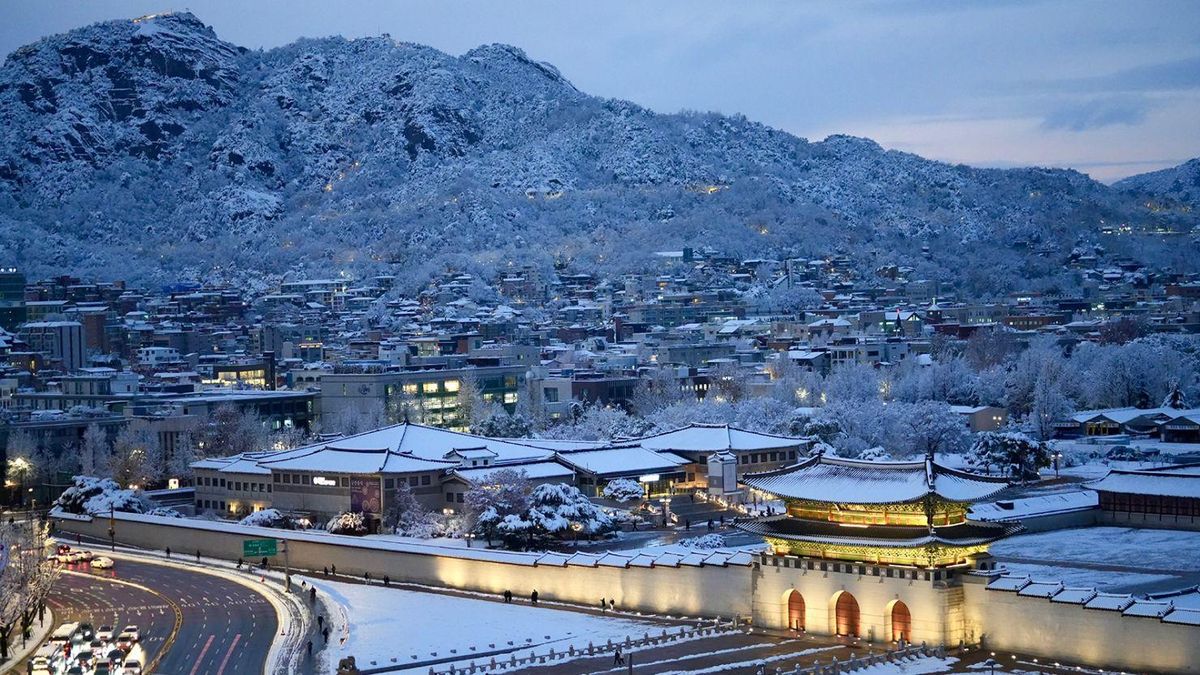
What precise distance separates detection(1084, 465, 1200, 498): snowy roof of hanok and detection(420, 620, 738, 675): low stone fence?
79.7 ft

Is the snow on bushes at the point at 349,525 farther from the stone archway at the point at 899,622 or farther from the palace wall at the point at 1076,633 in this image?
the palace wall at the point at 1076,633

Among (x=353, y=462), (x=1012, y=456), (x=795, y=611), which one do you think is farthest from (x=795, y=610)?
(x=1012, y=456)

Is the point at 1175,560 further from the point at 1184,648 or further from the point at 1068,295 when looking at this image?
the point at 1068,295

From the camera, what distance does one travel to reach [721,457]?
6581cm

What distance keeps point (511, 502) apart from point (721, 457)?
12.1 meters

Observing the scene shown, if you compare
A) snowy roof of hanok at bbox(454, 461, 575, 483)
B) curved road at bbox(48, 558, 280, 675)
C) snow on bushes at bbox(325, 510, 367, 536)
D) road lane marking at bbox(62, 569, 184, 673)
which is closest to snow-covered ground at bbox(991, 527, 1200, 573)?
snowy roof of hanok at bbox(454, 461, 575, 483)

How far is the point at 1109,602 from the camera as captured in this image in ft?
116

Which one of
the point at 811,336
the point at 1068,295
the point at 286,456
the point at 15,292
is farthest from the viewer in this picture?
the point at 1068,295

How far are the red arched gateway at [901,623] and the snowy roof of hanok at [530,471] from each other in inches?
898

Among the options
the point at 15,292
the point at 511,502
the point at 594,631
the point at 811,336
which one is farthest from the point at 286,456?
the point at 15,292

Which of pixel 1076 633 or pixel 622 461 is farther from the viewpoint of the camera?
pixel 622 461

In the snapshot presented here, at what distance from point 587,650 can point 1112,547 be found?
23511 mm

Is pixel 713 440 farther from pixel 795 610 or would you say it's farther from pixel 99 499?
pixel 795 610

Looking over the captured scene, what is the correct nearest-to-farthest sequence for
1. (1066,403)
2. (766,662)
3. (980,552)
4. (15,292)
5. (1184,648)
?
(1184,648), (766,662), (980,552), (1066,403), (15,292)
